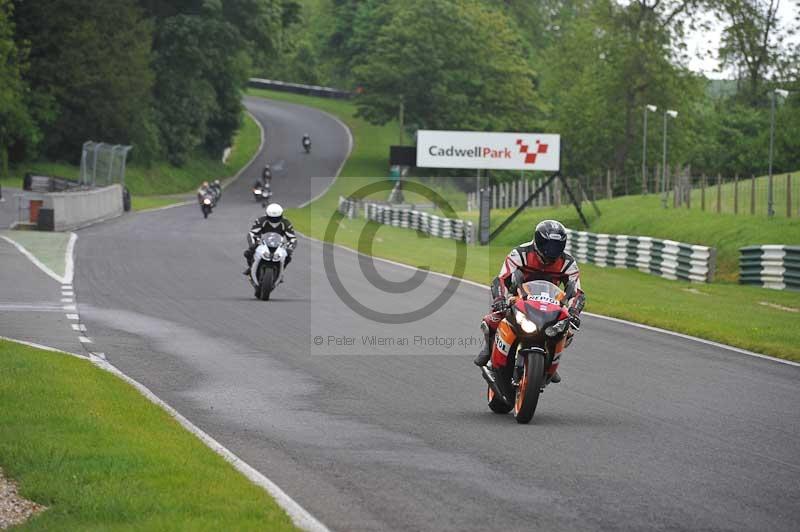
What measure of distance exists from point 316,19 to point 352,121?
39574mm

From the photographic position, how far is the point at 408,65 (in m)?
103

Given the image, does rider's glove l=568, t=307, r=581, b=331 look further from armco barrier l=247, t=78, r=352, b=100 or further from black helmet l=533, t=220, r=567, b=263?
armco barrier l=247, t=78, r=352, b=100

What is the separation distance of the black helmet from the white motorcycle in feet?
40.7

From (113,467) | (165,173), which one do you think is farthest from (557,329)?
(165,173)

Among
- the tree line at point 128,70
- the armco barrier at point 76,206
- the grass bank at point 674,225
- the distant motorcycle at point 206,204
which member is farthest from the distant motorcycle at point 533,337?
the tree line at point 128,70

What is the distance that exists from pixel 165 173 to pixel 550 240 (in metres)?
76.1

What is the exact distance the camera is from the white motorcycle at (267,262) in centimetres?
2327

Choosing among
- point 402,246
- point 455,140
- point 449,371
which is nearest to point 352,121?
point 455,140

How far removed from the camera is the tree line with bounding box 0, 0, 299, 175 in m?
70.8

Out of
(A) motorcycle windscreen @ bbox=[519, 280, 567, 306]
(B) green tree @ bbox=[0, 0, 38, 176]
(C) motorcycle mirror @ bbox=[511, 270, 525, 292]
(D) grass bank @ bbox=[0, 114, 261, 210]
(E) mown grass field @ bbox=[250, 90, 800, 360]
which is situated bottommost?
(E) mown grass field @ bbox=[250, 90, 800, 360]

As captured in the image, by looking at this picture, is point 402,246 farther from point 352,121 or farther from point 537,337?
point 352,121

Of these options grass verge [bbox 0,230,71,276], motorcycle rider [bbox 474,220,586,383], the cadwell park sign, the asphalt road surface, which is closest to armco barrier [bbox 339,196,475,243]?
the cadwell park sign

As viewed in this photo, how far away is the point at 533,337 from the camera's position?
431 inches

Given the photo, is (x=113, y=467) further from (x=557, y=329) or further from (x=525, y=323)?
(x=557, y=329)
